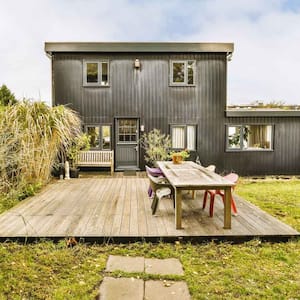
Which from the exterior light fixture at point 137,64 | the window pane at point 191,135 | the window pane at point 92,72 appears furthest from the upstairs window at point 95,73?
the window pane at point 191,135

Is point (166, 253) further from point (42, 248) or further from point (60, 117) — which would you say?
point (60, 117)

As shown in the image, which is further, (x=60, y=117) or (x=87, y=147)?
(x=87, y=147)

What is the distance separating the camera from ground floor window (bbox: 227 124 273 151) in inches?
435

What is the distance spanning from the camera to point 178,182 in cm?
403

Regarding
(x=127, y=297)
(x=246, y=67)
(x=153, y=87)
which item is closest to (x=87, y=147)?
(x=153, y=87)

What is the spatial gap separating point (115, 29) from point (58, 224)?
14697mm

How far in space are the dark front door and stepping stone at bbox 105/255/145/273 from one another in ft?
25.7

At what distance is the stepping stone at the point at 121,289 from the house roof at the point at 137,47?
927 centimetres

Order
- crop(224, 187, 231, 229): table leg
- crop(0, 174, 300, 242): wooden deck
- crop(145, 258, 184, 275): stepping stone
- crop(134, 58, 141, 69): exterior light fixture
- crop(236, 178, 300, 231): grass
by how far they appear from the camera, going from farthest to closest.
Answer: crop(134, 58, 141, 69): exterior light fixture, crop(236, 178, 300, 231): grass, crop(224, 187, 231, 229): table leg, crop(0, 174, 300, 242): wooden deck, crop(145, 258, 184, 275): stepping stone

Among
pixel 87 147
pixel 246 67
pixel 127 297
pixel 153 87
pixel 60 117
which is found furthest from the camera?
pixel 246 67

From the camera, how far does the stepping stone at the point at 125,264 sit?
2.90 m

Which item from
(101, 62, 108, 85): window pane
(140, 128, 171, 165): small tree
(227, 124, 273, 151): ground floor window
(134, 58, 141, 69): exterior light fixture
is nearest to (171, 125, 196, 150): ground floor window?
(140, 128, 171, 165): small tree

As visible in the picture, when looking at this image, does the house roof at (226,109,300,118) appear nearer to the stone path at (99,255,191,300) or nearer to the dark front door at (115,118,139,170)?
the dark front door at (115,118,139,170)

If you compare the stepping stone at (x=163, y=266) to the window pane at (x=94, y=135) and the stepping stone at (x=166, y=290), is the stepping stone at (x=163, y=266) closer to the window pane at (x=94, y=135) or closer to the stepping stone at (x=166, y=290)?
the stepping stone at (x=166, y=290)
